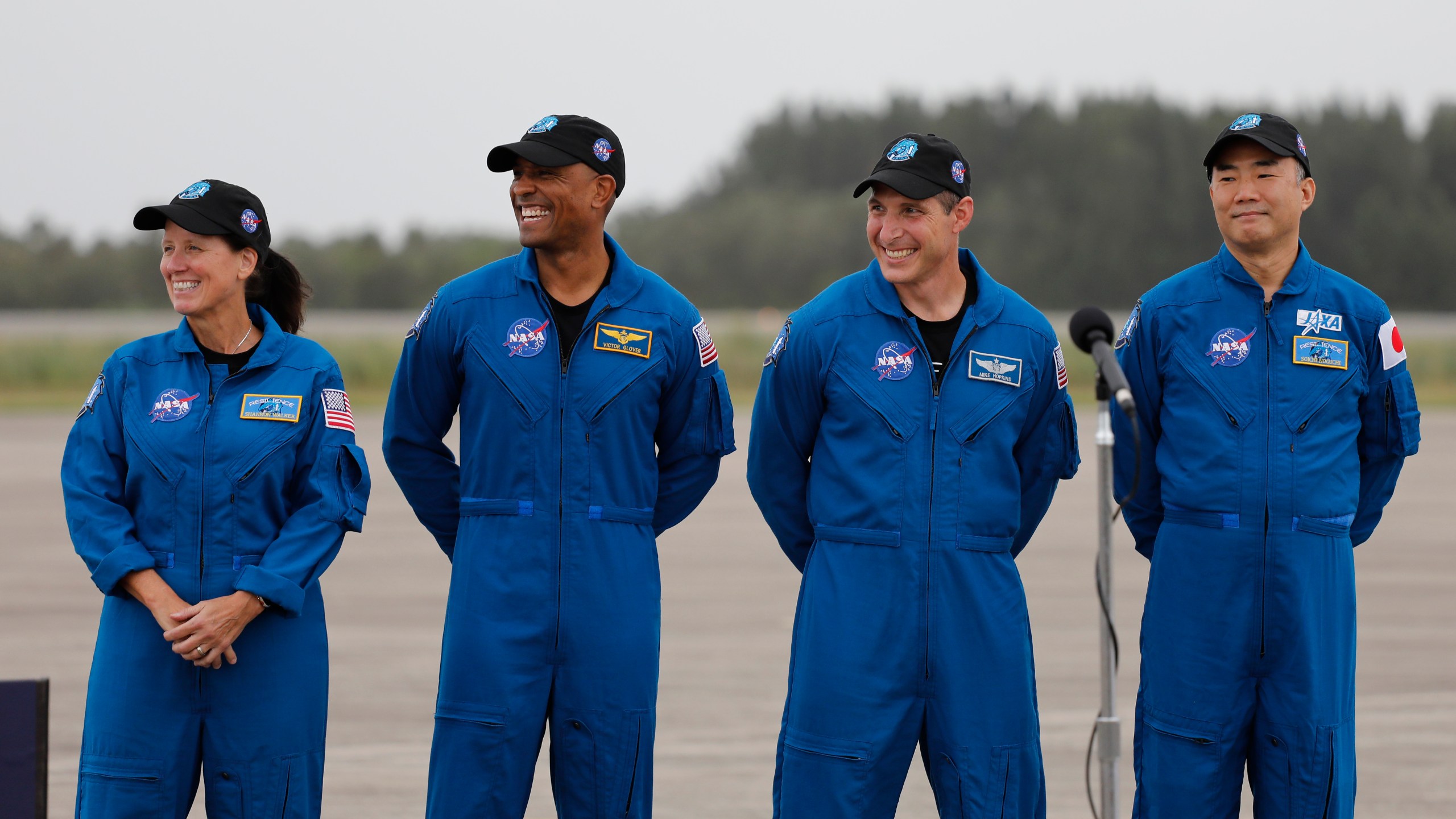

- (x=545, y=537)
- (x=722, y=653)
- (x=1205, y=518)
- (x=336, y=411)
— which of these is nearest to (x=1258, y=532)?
(x=1205, y=518)

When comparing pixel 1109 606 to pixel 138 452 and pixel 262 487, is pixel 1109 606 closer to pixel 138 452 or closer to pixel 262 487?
pixel 262 487

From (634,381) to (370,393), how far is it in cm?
2748

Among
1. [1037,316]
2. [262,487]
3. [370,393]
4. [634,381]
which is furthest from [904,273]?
[370,393]

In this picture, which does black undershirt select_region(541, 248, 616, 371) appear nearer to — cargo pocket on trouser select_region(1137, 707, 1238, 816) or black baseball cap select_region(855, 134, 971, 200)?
black baseball cap select_region(855, 134, 971, 200)

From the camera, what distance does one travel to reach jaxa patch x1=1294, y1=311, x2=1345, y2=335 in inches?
163

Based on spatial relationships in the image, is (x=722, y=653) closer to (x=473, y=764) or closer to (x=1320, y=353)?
(x=473, y=764)

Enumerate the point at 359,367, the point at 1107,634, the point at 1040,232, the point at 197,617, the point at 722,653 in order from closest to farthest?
the point at 1107,634 < the point at 197,617 < the point at 722,653 < the point at 359,367 < the point at 1040,232

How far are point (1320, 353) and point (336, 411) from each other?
272 cm

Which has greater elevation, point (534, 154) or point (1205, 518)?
point (534, 154)

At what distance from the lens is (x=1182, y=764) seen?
4102mm

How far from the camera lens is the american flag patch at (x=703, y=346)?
4.24 meters

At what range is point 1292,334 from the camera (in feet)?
13.5

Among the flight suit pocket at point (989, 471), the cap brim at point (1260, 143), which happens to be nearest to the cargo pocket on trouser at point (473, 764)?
the flight suit pocket at point (989, 471)

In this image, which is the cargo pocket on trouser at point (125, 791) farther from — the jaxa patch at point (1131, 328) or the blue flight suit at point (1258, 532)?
the jaxa patch at point (1131, 328)
